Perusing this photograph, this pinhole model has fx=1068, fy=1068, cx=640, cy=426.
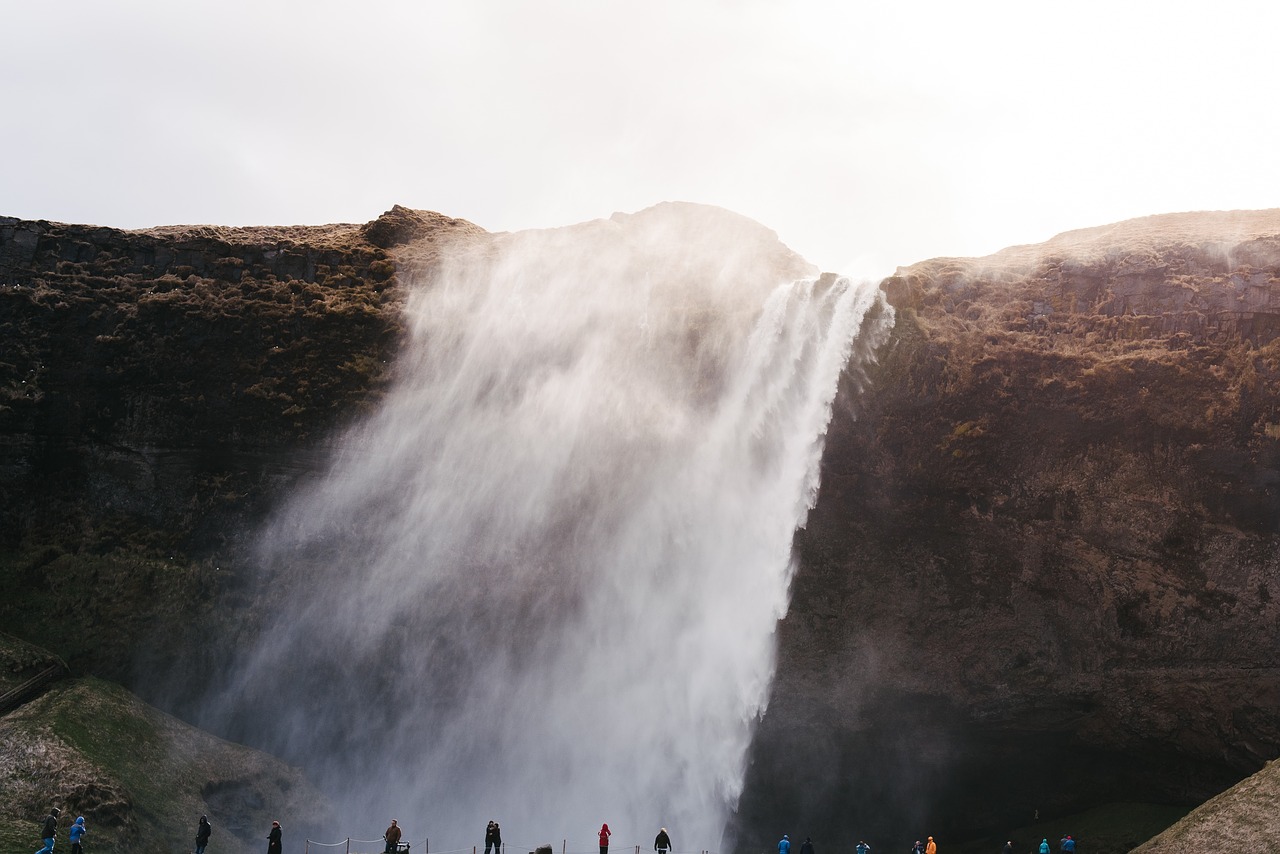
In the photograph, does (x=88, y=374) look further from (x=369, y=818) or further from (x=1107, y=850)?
(x=1107, y=850)

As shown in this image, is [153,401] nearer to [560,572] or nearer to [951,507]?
[560,572]

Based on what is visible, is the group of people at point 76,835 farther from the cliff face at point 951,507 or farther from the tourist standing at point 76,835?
the cliff face at point 951,507

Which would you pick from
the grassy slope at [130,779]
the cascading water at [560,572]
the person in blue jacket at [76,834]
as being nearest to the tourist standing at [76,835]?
the person in blue jacket at [76,834]

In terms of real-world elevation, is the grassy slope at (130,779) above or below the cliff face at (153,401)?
below

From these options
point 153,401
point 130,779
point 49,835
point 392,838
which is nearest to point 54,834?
point 49,835

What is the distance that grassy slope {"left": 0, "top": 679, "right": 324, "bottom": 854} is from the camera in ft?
98.4

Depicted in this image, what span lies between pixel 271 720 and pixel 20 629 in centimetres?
949

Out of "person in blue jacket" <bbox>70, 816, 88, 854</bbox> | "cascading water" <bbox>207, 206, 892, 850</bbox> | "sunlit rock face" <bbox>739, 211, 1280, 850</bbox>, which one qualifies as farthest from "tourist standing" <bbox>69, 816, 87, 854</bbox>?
"sunlit rock face" <bbox>739, 211, 1280, 850</bbox>

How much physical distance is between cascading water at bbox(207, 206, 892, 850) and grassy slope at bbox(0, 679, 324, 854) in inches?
104

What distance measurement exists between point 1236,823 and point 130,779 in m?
31.2

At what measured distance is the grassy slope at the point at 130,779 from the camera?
29984 millimetres

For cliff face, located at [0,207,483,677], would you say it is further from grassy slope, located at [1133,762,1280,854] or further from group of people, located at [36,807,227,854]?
grassy slope, located at [1133,762,1280,854]

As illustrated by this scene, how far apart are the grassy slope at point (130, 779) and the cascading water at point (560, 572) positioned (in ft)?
8.69

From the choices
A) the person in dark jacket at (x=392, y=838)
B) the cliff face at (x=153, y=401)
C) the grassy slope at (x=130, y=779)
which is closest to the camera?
the person in dark jacket at (x=392, y=838)
